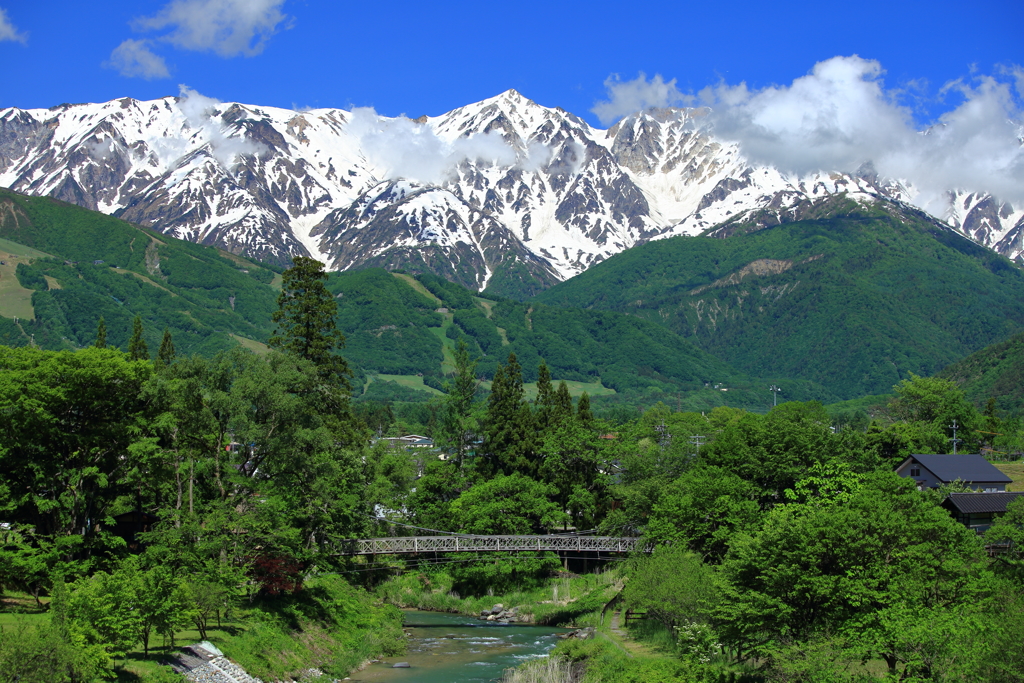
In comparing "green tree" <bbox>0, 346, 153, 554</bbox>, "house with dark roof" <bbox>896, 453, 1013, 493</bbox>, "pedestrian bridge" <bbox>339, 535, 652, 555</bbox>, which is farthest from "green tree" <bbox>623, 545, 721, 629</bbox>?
"house with dark roof" <bbox>896, 453, 1013, 493</bbox>

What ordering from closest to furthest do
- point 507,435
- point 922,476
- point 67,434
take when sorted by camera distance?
point 67,434 < point 922,476 < point 507,435

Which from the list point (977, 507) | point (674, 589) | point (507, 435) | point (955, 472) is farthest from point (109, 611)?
point (955, 472)

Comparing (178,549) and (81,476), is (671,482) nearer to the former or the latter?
(178,549)

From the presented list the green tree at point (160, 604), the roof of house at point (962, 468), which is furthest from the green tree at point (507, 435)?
the green tree at point (160, 604)

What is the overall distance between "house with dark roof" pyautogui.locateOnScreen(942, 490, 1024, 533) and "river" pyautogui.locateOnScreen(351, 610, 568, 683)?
30.4m

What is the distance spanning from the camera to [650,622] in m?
59.5

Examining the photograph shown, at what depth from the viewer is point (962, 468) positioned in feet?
287

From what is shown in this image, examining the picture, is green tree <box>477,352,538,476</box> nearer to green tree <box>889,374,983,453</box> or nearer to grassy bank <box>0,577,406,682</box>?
grassy bank <box>0,577,406,682</box>

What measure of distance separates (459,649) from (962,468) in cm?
5010

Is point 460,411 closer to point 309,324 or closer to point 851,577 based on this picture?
point 309,324

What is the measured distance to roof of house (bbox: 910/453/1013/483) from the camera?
85812 mm

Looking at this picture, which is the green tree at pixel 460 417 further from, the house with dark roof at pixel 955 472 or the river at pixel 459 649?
the house with dark roof at pixel 955 472

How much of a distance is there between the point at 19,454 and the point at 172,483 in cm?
968

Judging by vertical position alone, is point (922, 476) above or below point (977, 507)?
above
